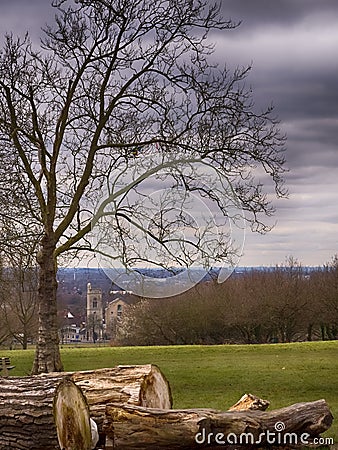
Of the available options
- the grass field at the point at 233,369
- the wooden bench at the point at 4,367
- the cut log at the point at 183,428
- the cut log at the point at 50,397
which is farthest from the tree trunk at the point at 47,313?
the cut log at the point at 183,428

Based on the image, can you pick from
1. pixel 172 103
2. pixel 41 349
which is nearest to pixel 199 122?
pixel 172 103

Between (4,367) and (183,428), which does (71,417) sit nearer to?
(183,428)

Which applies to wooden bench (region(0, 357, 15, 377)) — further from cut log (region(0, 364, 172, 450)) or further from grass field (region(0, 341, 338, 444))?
cut log (region(0, 364, 172, 450))

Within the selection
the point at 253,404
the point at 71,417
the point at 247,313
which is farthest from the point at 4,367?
the point at 247,313

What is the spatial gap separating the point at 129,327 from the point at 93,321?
922cm

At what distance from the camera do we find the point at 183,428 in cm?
738

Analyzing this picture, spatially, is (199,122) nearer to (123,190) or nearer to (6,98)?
(123,190)

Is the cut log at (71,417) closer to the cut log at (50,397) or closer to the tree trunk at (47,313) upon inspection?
the cut log at (50,397)

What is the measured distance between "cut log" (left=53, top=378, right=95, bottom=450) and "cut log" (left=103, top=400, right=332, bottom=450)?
231mm

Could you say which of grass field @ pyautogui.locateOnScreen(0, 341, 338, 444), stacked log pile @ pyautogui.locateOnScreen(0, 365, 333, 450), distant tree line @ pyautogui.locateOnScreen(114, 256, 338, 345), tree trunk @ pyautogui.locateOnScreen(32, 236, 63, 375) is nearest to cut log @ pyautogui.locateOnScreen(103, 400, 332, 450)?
stacked log pile @ pyautogui.locateOnScreen(0, 365, 333, 450)

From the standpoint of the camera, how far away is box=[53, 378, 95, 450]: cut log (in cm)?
755

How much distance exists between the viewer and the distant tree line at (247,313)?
108 ft

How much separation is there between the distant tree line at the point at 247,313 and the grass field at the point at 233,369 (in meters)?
7.14

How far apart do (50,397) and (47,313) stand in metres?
8.01
